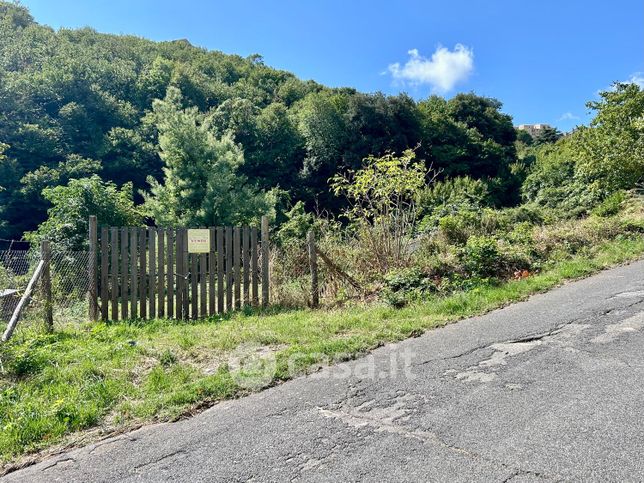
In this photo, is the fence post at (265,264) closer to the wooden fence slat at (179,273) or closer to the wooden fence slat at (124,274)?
the wooden fence slat at (179,273)

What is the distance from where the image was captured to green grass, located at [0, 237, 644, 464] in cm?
335

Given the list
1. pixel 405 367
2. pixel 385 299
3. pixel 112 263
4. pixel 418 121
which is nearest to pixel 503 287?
pixel 385 299

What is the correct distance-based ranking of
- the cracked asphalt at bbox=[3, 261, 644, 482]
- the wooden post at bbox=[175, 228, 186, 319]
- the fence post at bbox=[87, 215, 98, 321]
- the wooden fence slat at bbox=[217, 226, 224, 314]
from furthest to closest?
the wooden fence slat at bbox=[217, 226, 224, 314], the wooden post at bbox=[175, 228, 186, 319], the fence post at bbox=[87, 215, 98, 321], the cracked asphalt at bbox=[3, 261, 644, 482]

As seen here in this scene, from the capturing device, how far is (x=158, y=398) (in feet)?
11.7

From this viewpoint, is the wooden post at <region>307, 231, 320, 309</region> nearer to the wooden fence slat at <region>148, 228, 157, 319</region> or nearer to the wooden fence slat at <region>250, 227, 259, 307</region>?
the wooden fence slat at <region>250, 227, 259, 307</region>

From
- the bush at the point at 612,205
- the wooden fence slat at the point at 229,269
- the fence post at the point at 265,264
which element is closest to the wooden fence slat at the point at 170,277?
the wooden fence slat at the point at 229,269

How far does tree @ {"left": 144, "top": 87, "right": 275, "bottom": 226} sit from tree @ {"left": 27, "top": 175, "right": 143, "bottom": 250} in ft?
14.1

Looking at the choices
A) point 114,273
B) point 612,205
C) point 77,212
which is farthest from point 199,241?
point 612,205

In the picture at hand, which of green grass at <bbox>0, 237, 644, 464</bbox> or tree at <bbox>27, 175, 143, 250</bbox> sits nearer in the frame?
green grass at <bbox>0, 237, 644, 464</bbox>

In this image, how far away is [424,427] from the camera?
9.52 feet

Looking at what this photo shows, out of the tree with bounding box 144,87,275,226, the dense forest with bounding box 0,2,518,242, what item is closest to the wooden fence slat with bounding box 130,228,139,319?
the tree with bounding box 144,87,275,226

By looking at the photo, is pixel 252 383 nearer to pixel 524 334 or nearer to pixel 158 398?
pixel 158 398

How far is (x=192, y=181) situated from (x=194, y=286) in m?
13.0

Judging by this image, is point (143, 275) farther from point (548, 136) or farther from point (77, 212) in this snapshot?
point (548, 136)
